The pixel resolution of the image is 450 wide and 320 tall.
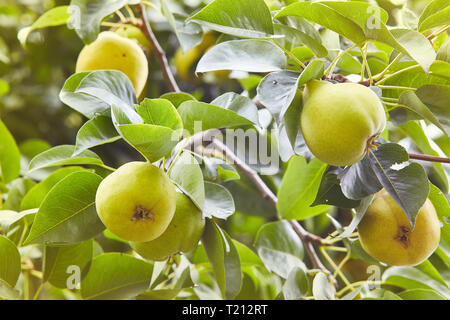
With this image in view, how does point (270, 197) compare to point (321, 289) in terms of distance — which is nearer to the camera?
point (321, 289)

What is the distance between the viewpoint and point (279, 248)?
1.10 m

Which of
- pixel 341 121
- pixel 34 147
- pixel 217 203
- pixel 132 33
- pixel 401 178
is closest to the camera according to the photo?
pixel 341 121

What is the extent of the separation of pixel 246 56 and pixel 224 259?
0.34 meters

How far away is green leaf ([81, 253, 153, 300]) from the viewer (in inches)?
39.2

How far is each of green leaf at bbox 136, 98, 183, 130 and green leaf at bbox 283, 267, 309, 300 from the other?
16.0 inches

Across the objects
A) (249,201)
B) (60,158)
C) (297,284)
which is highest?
(60,158)

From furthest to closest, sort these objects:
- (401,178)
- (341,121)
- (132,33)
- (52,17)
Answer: (132,33) → (52,17) → (401,178) → (341,121)

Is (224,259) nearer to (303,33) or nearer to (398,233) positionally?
(398,233)

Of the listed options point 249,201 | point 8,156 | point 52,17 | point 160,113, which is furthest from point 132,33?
point 160,113

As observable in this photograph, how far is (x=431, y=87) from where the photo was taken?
28.9 inches

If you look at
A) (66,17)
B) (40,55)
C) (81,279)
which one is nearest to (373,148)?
(81,279)

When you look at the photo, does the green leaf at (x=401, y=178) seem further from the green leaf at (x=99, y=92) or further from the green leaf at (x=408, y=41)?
the green leaf at (x=99, y=92)

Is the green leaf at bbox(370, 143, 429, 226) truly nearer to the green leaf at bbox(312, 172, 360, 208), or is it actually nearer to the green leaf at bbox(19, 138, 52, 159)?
the green leaf at bbox(312, 172, 360, 208)

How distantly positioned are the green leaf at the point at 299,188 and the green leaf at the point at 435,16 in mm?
320
